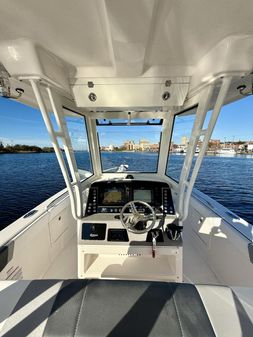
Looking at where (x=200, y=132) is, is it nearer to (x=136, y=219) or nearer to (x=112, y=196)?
(x=136, y=219)

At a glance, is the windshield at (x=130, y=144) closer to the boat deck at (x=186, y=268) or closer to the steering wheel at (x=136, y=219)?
the steering wheel at (x=136, y=219)

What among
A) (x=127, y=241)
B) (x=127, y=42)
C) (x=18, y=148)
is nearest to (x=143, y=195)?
(x=127, y=241)

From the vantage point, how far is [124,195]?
7.41ft

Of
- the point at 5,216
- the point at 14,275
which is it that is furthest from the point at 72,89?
the point at 5,216

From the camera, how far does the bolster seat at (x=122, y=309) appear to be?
735 millimetres

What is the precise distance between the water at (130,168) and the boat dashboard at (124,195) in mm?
598

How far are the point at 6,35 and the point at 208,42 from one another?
1.18 m

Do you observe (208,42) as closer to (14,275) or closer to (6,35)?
(6,35)

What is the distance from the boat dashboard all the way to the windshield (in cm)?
99

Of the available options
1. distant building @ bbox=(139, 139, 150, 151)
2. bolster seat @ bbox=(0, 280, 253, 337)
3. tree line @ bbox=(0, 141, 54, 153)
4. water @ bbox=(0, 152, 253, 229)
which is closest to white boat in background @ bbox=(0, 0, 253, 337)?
bolster seat @ bbox=(0, 280, 253, 337)

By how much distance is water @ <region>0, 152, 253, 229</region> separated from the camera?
3.29 meters

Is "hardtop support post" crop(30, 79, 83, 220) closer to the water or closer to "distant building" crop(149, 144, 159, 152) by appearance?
the water

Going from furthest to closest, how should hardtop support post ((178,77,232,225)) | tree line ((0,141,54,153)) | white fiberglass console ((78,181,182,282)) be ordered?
tree line ((0,141,54,153)) → white fiberglass console ((78,181,182,282)) → hardtop support post ((178,77,232,225))

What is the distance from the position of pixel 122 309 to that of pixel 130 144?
2.54 metres
